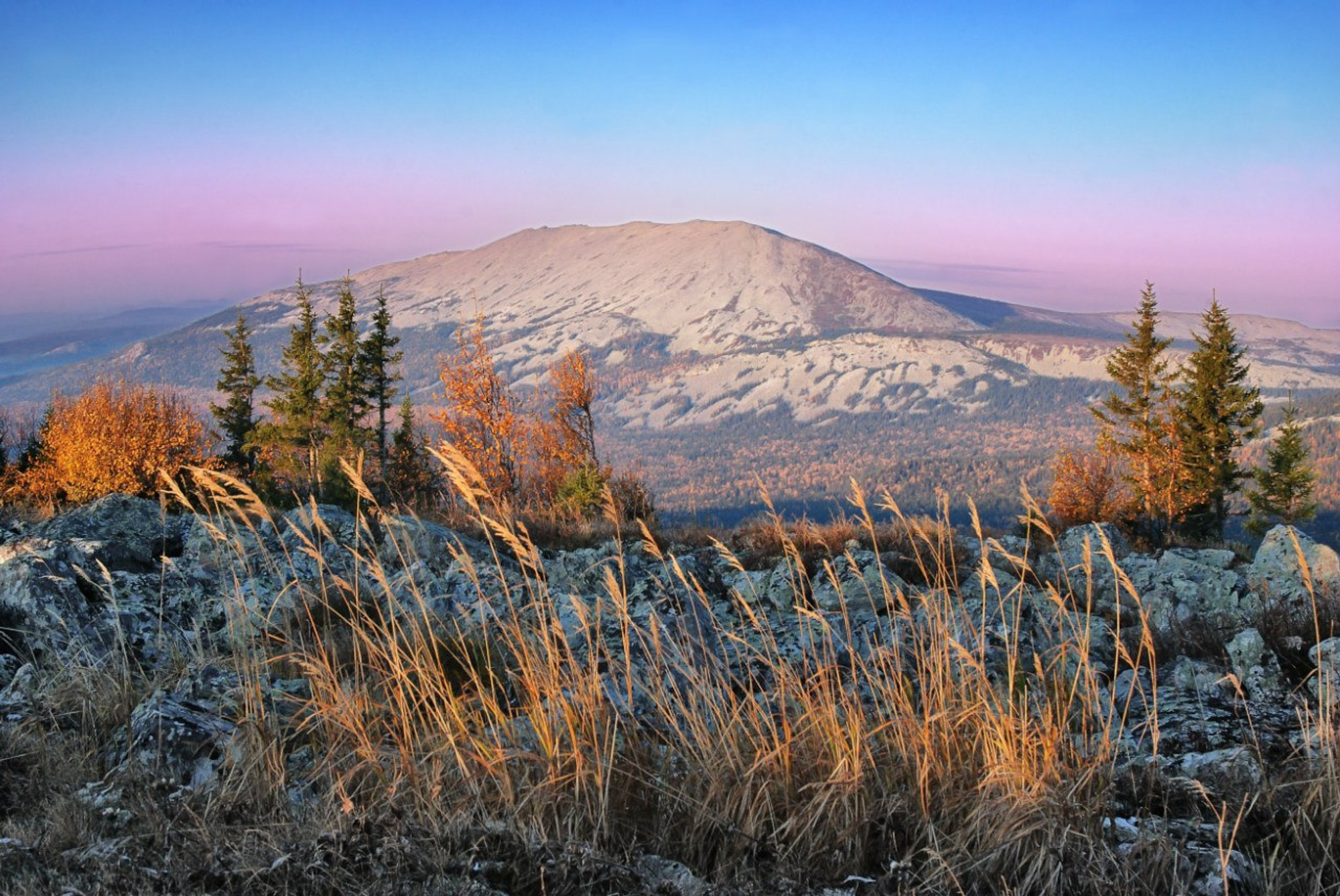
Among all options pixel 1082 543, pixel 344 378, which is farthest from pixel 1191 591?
pixel 344 378

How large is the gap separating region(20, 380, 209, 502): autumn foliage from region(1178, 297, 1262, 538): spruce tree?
151 ft

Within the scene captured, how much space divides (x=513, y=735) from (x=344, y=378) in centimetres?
4077

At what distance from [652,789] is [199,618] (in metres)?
4.61

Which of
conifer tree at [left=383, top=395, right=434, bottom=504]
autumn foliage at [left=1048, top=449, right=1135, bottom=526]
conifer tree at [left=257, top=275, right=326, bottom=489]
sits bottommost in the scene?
autumn foliage at [left=1048, top=449, right=1135, bottom=526]

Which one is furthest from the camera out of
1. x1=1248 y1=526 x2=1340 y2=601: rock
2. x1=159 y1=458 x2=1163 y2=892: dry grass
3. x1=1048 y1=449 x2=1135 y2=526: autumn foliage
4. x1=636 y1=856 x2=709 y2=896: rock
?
x1=1048 y1=449 x2=1135 y2=526: autumn foliage

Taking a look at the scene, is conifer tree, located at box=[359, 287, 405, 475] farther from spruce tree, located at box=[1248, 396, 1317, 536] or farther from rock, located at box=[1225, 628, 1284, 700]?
spruce tree, located at box=[1248, 396, 1317, 536]

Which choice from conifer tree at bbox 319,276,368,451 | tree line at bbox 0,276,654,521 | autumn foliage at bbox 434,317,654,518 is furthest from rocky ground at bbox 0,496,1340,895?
conifer tree at bbox 319,276,368,451

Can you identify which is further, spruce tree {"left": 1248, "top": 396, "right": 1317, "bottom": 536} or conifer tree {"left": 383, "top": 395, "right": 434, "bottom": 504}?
spruce tree {"left": 1248, "top": 396, "right": 1317, "bottom": 536}

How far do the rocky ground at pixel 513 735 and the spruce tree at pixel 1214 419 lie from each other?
133ft

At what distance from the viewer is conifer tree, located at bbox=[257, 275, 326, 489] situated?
39.4m

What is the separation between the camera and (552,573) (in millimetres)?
9164

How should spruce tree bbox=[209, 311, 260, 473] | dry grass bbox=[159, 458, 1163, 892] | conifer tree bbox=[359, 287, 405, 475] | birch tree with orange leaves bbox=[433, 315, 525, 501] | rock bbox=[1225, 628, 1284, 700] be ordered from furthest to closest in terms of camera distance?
conifer tree bbox=[359, 287, 405, 475]
spruce tree bbox=[209, 311, 260, 473]
birch tree with orange leaves bbox=[433, 315, 525, 501]
rock bbox=[1225, 628, 1284, 700]
dry grass bbox=[159, 458, 1163, 892]

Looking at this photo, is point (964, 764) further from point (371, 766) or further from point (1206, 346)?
point (1206, 346)

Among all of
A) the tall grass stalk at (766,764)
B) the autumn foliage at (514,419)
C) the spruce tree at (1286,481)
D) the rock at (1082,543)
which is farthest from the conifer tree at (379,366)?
the spruce tree at (1286,481)
